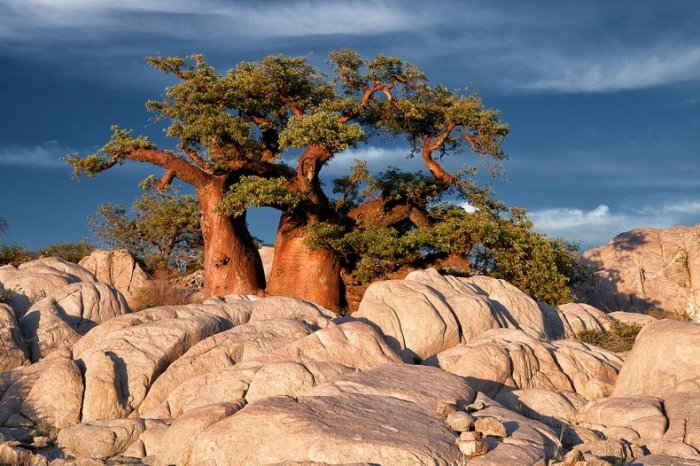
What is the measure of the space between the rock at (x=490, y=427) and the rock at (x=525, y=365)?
5.11 metres

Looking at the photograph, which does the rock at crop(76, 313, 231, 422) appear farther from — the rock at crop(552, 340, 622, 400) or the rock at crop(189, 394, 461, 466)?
the rock at crop(552, 340, 622, 400)

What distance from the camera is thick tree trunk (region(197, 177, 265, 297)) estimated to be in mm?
34688

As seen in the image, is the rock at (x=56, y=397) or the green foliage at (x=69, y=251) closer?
the rock at (x=56, y=397)

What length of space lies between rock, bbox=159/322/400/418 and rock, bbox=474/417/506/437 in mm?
4224

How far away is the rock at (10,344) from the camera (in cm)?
2164

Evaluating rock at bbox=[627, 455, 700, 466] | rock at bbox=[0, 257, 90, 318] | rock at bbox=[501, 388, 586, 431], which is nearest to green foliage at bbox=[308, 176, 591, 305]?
rock at bbox=[0, 257, 90, 318]

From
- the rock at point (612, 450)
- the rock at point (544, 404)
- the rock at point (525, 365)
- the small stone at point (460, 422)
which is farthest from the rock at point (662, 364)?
the small stone at point (460, 422)

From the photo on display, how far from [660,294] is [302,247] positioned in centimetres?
2059

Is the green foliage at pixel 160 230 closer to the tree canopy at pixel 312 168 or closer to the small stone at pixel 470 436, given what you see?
the tree canopy at pixel 312 168

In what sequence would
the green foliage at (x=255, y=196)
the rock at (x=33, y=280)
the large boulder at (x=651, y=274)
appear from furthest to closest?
the large boulder at (x=651, y=274), the green foliage at (x=255, y=196), the rock at (x=33, y=280)

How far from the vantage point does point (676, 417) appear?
1625 cm

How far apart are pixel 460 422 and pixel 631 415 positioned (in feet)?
16.6

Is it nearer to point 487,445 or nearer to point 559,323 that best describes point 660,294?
point 559,323

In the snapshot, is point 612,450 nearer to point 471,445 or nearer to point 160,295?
point 471,445
